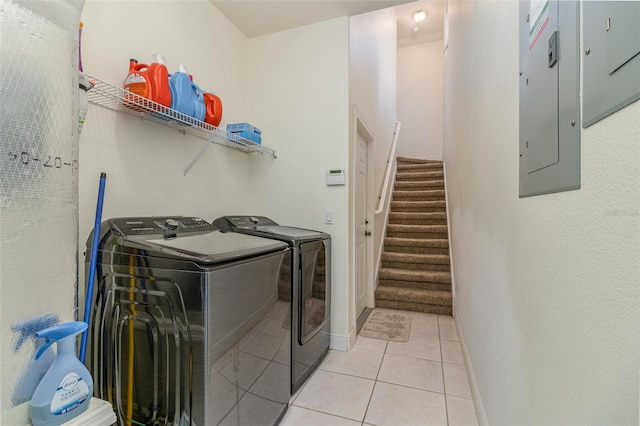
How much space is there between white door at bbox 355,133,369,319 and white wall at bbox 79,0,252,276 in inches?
50.9

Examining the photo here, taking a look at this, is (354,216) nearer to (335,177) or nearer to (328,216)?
(328,216)

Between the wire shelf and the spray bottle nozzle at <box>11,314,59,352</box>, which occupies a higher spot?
the wire shelf

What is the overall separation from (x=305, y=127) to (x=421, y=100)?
4988mm

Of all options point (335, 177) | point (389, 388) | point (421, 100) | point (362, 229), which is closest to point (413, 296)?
point (362, 229)

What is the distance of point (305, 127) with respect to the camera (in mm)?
2617

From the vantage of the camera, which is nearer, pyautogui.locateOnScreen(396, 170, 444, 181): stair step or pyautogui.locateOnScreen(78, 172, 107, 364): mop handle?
pyautogui.locateOnScreen(78, 172, 107, 364): mop handle

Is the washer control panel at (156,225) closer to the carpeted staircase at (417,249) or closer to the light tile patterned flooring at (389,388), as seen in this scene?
the light tile patterned flooring at (389,388)

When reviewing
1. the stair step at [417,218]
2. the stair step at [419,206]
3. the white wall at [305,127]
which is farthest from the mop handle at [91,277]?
the stair step at [419,206]

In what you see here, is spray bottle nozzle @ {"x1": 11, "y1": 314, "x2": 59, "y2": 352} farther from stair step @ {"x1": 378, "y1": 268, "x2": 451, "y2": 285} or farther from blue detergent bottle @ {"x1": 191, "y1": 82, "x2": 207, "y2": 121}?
stair step @ {"x1": 378, "y1": 268, "x2": 451, "y2": 285}

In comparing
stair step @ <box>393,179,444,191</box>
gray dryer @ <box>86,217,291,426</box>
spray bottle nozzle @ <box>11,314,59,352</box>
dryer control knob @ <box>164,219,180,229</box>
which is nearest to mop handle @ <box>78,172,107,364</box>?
gray dryer @ <box>86,217,291,426</box>

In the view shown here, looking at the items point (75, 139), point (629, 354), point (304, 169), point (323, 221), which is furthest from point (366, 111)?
point (629, 354)

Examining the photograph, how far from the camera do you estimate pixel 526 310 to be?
38.2 inches

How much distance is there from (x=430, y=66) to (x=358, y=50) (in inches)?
177

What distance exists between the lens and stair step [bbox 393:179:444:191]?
508 centimetres
